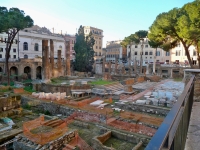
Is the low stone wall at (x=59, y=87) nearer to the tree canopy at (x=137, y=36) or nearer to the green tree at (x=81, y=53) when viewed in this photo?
the green tree at (x=81, y=53)

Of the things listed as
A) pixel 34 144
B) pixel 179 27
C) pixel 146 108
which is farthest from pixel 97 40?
pixel 34 144

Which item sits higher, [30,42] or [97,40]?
[97,40]

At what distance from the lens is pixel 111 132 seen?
916cm

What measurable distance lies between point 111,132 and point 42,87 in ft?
54.3

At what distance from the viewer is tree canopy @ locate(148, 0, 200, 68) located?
1706 cm

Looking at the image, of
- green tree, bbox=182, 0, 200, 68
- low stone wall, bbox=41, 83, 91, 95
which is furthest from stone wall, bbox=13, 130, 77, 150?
green tree, bbox=182, 0, 200, 68

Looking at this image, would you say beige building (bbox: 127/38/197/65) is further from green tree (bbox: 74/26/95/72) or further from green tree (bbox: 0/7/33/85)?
green tree (bbox: 0/7/33/85)

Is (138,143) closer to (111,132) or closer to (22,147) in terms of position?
(111,132)

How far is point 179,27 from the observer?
18.9m

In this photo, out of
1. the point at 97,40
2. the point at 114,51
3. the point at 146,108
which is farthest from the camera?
the point at 114,51

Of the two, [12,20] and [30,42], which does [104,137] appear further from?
[30,42]

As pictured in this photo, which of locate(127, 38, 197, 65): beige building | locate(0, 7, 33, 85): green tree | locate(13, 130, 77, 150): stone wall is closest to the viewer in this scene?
locate(13, 130, 77, 150): stone wall

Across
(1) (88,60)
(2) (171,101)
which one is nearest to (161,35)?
(2) (171,101)

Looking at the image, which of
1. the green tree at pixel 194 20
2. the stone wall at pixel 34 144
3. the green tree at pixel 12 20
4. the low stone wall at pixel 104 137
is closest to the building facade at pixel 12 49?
the green tree at pixel 12 20
